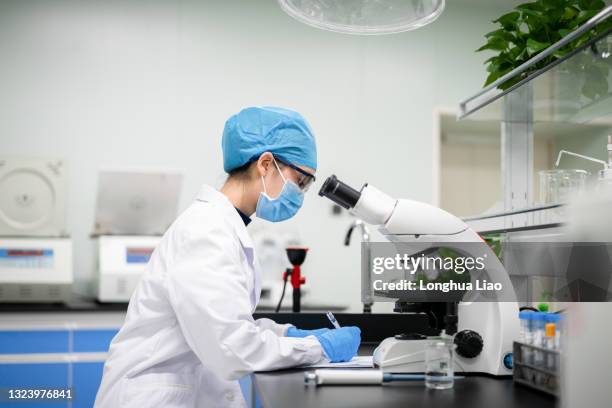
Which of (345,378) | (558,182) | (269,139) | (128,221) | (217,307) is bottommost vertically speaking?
(345,378)

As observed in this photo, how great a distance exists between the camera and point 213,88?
3906 millimetres

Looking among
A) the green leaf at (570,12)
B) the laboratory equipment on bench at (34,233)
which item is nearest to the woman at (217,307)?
the green leaf at (570,12)

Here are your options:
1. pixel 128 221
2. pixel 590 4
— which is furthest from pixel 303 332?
pixel 128 221

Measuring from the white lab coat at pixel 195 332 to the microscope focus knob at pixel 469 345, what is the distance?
0.29 meters

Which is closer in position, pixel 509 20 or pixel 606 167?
pixel 606 167

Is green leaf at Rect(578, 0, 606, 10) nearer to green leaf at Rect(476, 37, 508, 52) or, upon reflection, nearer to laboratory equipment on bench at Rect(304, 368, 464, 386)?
green leaf at Rect(476, 37, 508, 52)

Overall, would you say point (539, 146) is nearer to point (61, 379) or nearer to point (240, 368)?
point (240, 368)

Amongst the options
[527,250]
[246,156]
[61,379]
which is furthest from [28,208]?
[527,250]

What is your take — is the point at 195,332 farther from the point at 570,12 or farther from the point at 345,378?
the point at 570,12

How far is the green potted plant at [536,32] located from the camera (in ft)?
4.99

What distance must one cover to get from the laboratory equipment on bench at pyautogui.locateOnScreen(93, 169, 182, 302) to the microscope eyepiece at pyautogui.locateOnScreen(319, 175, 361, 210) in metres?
2.02

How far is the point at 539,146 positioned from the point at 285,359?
0.99m

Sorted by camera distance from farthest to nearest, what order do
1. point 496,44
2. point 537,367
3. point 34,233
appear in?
point 34,233 < point 496,44 < point 537,367

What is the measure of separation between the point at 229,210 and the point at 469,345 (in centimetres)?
59
